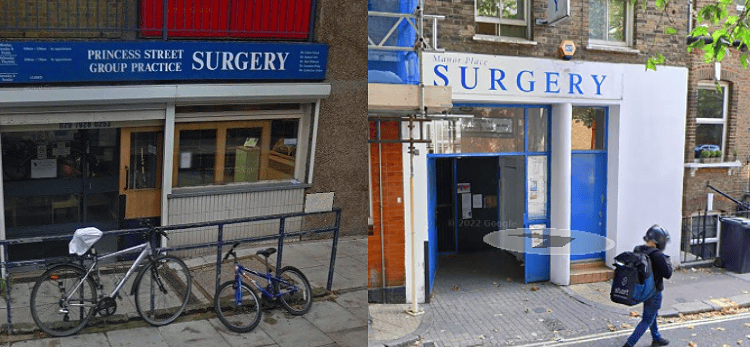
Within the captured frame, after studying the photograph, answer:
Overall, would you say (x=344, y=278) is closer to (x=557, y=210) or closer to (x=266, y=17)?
(x=266, y=17)

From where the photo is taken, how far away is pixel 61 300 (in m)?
0.69

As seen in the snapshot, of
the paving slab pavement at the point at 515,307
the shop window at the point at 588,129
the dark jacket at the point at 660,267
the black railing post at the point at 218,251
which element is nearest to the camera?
the black railing post at the point at 218,251

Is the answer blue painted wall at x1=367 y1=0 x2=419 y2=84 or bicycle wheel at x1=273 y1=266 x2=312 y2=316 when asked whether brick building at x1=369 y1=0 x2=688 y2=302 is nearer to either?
blue painted wall at x1=367 y1=0 x2=419 y2=84

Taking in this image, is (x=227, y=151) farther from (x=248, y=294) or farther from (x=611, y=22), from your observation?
(x=611, y=22)

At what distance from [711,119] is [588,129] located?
2.74 m

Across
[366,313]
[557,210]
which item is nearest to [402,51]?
[366,313]

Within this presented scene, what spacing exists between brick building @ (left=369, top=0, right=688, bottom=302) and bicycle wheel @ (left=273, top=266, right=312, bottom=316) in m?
6.71

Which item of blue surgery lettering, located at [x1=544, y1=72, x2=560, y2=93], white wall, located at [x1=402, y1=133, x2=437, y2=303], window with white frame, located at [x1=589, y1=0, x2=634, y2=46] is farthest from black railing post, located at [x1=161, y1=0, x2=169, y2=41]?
window with white frame, located at [x1=589, y1=0, x2=634, y2=46]

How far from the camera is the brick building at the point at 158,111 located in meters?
0.65

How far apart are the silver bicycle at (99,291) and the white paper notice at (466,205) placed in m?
10.1

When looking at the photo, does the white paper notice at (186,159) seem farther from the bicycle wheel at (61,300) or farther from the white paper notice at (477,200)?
the white paper notice at (477,200)

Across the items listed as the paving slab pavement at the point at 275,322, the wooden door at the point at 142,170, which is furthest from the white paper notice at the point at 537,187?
the wooden door at the point at 142,170

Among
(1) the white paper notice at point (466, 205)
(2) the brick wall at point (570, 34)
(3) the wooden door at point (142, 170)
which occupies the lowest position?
(1) the white paper notice at point (466, 205)

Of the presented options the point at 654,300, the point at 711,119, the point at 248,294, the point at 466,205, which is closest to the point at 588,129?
the point at 466,205
